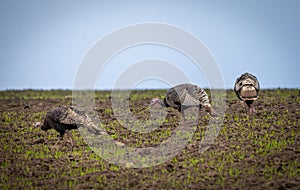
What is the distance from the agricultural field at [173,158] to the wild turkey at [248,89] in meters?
0.64

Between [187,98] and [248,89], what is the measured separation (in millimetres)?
1995

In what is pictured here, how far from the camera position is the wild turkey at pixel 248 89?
1733 cm

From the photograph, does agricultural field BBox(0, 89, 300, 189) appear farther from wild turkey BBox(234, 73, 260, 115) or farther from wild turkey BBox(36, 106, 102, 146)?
wild turkey BBox(234, 73, 260, 115)

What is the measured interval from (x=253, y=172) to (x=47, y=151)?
19.9 ft

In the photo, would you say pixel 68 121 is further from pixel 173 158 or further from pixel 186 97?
pixel 186 97

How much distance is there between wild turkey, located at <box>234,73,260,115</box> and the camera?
17328 mm

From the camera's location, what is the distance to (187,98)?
17.9 meters

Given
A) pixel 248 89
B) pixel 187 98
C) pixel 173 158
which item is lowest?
pixel 173 158

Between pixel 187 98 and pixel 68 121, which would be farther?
pixel 187 98

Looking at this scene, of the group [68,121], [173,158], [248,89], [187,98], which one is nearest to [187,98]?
[187,98]

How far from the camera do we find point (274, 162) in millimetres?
13555

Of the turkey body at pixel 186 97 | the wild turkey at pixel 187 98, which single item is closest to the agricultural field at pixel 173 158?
the wild turkey at pixel 187 98

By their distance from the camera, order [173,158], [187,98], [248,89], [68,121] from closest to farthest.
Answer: [173,158] < [68,121] < [248,89] < [187,98]

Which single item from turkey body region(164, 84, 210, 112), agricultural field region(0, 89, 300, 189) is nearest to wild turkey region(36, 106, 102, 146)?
agricultural field region(0, 89, 300, 189)
